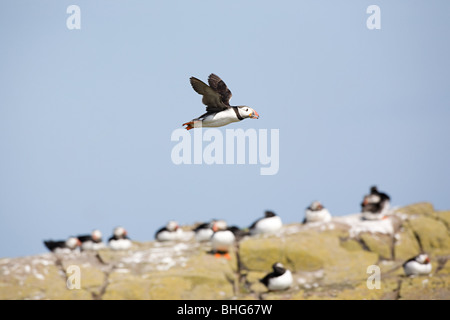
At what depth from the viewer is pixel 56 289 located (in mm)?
17891

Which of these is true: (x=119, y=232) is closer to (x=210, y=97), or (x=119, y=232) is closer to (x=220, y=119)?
(x=210, y=97)

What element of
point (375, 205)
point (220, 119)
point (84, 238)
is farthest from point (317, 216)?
point (220, 119)

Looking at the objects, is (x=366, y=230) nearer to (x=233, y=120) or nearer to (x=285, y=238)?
(x=285, y=238)

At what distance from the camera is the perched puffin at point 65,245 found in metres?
23.1

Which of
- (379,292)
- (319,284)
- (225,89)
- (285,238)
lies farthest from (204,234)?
(225,89)

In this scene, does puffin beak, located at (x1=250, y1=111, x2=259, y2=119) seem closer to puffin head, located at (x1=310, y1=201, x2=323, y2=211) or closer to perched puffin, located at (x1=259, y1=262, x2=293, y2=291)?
perched puffin, located at (x1=259, y1=262, x2=293, y2=291)

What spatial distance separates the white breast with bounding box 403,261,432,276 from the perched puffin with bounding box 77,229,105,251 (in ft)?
33.3

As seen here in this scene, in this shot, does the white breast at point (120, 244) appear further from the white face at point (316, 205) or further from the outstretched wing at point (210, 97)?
the outstretched wing at point (210, 97)

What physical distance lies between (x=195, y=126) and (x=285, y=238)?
11742mm

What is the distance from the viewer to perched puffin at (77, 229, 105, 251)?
23.1m

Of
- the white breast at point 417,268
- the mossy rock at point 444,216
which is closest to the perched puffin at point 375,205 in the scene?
the mossy rock at point 444,216

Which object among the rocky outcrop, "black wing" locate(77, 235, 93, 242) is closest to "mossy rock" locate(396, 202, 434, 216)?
the rocky outcrop

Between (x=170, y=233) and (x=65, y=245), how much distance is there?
362 centimetres
